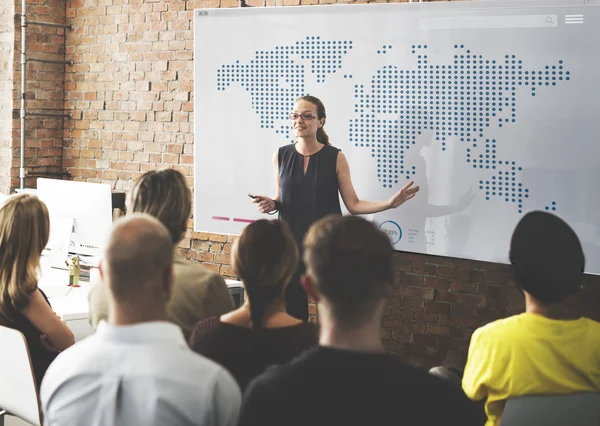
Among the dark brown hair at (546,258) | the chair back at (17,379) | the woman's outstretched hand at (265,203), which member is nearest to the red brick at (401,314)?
the woman's outstretched hand at (265,203)

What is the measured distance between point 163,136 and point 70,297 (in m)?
2.10

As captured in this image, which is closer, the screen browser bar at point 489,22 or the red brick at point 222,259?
the screen browser bar at point 489,22

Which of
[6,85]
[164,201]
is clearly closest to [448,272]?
[164,201]

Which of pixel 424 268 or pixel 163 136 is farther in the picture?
pixel 163 136

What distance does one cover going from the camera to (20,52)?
226 inches

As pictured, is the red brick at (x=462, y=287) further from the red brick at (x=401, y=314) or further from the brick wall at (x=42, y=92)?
the brick wall at (x=42, y=92)

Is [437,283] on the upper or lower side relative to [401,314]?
upper

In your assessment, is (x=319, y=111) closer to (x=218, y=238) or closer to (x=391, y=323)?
(x=391, y=323)

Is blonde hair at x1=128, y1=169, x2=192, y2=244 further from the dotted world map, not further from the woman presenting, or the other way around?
the dotted world map

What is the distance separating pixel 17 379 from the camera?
2713mm

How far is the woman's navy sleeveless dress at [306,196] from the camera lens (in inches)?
161

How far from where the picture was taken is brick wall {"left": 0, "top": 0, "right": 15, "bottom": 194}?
18.8 feet

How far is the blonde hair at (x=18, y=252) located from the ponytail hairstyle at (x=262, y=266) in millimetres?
963

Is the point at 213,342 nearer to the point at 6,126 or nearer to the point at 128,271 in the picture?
the point at 128,271
